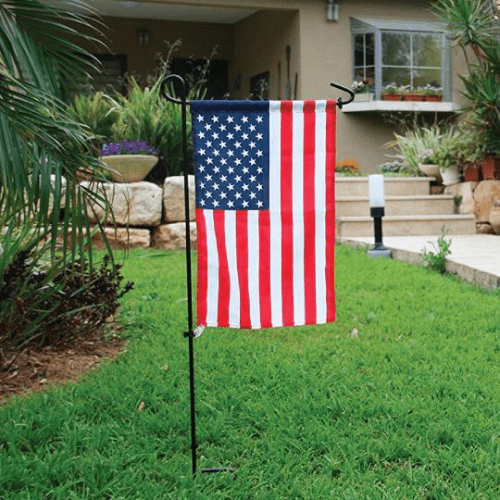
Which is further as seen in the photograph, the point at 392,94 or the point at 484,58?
the point at 392,94

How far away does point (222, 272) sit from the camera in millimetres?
2695

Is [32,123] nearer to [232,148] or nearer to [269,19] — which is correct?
[232,148]

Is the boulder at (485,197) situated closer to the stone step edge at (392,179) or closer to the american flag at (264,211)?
the stone step edge at (392,179)

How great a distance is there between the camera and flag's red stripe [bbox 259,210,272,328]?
267 centimetres

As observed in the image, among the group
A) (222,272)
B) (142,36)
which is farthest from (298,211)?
(142,36)

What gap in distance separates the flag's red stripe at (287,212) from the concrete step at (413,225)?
19.7 feet

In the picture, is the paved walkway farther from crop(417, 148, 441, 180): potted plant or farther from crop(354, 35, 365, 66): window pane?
crop(354, 35, 365, 66): window pane

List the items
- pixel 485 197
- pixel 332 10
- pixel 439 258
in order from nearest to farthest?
1. pixel 439 258
2. pixel 485 197
3. pixel 332 10

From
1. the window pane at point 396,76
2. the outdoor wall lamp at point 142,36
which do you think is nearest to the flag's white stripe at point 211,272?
the window pane at point 396,76

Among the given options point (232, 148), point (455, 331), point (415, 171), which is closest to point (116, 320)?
point (455, 331)

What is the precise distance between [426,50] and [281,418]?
417 inches

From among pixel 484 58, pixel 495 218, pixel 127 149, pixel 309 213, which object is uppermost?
pixel 484 58

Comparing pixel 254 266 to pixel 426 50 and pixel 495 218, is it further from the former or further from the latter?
pixel 426 50

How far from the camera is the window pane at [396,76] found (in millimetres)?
12219
